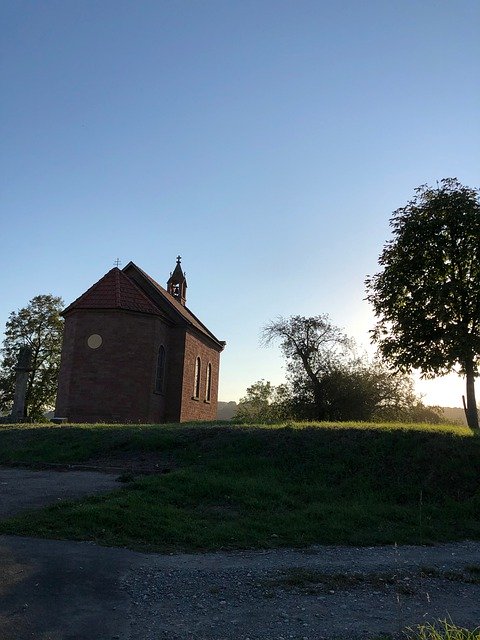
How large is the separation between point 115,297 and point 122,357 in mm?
3517

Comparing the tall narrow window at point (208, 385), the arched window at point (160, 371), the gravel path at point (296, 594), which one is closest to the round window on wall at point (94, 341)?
the arched window at point (160, 371)

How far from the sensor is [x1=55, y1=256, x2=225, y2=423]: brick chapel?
28.0m

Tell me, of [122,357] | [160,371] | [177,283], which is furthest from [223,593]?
[177,283]

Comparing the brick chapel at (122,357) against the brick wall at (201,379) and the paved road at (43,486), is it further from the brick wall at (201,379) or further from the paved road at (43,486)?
the paved road at (43,486)

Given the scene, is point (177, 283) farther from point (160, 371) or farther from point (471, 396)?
point (471, 396)

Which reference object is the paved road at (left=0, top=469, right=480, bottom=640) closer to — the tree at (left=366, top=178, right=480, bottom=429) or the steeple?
the tree at (left=366, top=178, right=480, bottom=429)

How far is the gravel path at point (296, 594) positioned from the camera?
5.16 metres

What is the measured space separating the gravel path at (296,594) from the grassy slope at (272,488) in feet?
3.62

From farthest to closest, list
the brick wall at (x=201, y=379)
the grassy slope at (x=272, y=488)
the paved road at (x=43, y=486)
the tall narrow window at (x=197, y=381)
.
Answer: the tall narrow window at (x=197, y=381) < the brick wall at (x=201, y=379) < the paved road at (x=43, y=486) < the grassy slope at (x=272, y=488)

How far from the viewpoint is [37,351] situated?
4766 cm

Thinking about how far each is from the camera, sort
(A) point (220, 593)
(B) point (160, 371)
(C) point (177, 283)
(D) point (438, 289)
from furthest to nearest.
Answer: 1. (C) point (177, 283)
2. (B) point (160, 371)
3. (D) point (438, 289)
4. (A) point (220, 593)

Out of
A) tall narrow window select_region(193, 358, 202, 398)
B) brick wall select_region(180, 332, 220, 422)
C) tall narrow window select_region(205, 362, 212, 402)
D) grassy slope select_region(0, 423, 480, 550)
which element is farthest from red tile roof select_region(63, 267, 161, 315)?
grassy slope select_region(0, 423, 480, 550)

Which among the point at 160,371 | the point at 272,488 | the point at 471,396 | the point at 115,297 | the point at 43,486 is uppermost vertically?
the point at 115,297

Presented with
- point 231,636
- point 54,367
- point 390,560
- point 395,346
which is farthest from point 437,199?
point 54,367
